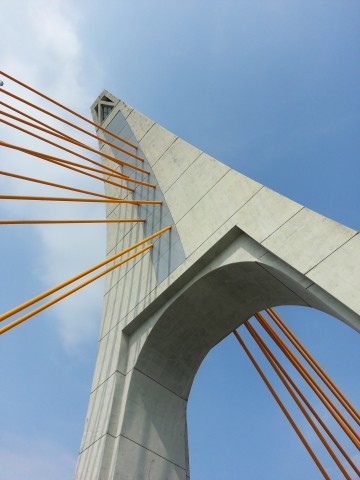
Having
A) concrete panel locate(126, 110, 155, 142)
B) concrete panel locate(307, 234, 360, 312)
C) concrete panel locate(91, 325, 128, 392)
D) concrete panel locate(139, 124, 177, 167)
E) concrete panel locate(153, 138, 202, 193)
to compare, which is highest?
concrete panel locate(126, 110, 155, 142)

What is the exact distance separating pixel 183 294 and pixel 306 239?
3.17 m

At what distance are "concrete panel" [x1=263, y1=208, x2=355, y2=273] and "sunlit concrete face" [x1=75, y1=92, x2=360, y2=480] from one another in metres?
0.02

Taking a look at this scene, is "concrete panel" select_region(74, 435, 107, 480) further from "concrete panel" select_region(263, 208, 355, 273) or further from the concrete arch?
"concrete panel" select_region(263, 208, 355, 273)

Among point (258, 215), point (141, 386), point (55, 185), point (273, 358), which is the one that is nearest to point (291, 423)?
point (273, 358)

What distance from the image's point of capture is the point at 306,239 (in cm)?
795

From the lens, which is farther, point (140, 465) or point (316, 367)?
point (316, 367)

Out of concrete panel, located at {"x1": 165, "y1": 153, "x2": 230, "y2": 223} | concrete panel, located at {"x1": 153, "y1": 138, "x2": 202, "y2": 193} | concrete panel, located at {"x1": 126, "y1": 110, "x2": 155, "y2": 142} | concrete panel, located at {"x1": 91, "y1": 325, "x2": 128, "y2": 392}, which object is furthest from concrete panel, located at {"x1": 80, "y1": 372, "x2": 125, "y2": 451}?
concrete panel, located at {"x1": 126, "y1": 110, "x2": 155, "y2": 142}

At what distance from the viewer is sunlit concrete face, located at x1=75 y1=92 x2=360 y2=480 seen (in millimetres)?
8375

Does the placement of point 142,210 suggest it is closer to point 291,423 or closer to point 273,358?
point 273,358

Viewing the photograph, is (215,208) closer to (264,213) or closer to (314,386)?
(264,213)

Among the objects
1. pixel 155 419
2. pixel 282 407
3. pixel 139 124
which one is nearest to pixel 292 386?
pixel 282 407

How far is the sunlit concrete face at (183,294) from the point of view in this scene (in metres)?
8.38

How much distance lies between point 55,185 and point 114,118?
6865 mm

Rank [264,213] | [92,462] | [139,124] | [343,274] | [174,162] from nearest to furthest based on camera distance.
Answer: [343,274]
[264,213]
[92,462]
[174,162]
[139,124]
